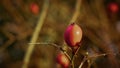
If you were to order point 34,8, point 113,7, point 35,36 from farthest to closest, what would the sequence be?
point 113,7 → point 34,8 → point 35,36

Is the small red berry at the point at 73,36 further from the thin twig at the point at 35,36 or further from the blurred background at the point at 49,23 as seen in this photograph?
the blurred background at the point at 49,23

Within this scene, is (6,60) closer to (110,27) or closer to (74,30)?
(110,27)

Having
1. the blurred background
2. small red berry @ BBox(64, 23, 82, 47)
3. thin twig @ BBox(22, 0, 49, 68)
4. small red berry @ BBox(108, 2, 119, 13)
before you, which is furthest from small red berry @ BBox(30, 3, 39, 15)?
small red berry @ BBox(64, 23, 82, 47)

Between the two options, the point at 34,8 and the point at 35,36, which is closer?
the point at 35,36

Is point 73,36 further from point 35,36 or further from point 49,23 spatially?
point 49,23

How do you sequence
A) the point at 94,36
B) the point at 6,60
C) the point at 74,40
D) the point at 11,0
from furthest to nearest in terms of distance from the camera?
the point at 6,60 → the point at 11,0 → the point at 94,36 → the point at 74,40

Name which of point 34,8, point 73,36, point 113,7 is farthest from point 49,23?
point 73,36

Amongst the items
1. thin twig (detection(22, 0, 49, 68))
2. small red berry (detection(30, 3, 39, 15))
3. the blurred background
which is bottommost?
the blurred background

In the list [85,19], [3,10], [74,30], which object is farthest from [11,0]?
[74,30]

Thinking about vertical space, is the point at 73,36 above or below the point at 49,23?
above

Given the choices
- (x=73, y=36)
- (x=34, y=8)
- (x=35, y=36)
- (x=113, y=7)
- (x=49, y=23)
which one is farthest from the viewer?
(x=113, y=7)

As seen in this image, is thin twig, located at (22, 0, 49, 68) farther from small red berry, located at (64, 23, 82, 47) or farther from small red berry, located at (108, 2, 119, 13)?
small red berry, located at (108, 2, 119, 13)
